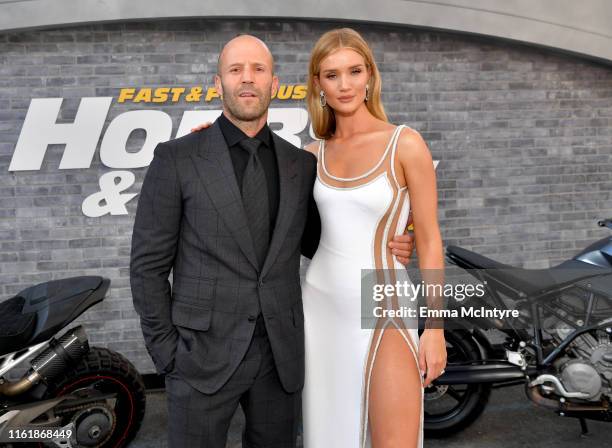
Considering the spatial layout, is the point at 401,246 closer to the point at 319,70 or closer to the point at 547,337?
the point at 319,70

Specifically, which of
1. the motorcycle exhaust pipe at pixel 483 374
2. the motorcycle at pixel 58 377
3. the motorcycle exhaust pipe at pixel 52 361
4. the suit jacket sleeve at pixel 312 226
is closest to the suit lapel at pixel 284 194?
the suit jacket sleeve at pixel 312 226

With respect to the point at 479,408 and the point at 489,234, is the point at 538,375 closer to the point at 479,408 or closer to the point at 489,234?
the point at 479,408

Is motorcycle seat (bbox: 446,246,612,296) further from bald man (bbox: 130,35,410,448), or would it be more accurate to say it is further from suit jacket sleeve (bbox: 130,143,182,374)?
suit jacket sleeve (bbox: 130,143,182,374)

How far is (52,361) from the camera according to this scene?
10.2 ft

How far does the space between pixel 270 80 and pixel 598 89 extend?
13.0 ft

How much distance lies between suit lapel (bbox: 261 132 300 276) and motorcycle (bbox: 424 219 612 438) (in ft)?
5.51

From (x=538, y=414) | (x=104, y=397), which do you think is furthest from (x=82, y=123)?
(x=538, y=414)

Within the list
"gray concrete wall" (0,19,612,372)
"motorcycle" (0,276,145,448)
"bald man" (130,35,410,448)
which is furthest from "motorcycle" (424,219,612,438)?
"motorcycle" (0,276,145,448)

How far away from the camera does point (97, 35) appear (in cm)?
435

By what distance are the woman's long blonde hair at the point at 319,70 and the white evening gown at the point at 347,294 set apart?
216mm

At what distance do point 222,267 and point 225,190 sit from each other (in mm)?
253

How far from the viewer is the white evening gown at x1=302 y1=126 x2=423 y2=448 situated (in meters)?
2.24

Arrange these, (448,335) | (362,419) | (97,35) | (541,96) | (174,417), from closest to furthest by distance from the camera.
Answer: (174,417)
(362,419)
(448,335)
(97,35)
(541,96)

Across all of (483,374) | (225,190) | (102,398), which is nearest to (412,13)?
(483,374)
